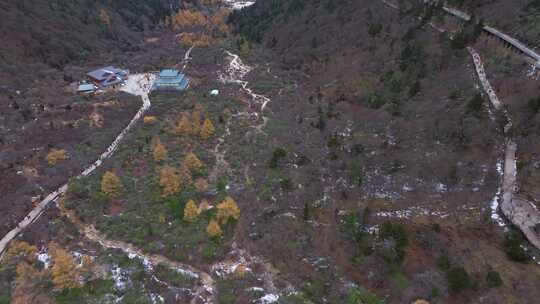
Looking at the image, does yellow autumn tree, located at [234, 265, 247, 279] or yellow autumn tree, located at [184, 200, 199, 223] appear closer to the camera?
yellow autumn tree, located at [234, 265, 247, 279]

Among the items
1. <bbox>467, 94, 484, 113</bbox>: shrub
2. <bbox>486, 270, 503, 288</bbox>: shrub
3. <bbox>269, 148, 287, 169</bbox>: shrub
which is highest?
<bbox>467, 94, 484, 113</bbox>: shrub

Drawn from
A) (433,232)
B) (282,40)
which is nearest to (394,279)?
(433,232)

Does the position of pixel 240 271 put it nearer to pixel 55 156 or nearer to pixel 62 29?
pixel 55 156

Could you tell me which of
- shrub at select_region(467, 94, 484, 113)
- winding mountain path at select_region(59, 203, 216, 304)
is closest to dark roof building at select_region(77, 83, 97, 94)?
winding mountain path at select_region(59, 203, 216, 304)

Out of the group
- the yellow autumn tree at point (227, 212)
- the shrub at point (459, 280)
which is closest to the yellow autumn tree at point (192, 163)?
the yellow autumn tree at point (227, 212)

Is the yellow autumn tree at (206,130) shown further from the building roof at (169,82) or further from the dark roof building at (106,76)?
the dark roof building at (106,76)

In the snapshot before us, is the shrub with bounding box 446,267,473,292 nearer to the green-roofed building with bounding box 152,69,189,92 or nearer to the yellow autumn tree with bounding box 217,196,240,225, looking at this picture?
the yellow autumn tree with bounding box 217,196,240,225

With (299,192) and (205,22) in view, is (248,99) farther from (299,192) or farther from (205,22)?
(205,22)

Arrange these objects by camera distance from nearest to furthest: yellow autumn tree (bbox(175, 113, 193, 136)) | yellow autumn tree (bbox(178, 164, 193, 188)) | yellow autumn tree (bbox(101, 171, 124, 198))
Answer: yellow autumn tree (bbox(101, 171, 124, 198)) < yellow autumn tree (bbox(178, 164, 193, 188)) < yellow autumn tree (bbox(175, 113, 193, 136))
